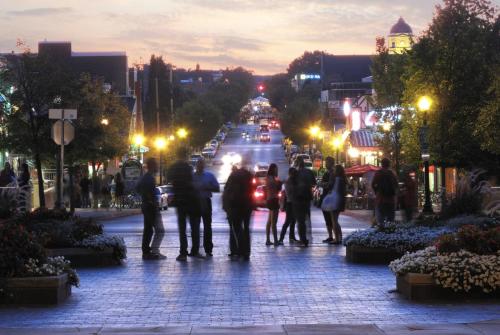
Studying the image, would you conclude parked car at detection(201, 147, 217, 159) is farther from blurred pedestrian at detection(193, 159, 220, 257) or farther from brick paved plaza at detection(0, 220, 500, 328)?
brick paved plaza at detection(0, 220, 500, 328)

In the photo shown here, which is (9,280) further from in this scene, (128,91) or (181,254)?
(128,91)

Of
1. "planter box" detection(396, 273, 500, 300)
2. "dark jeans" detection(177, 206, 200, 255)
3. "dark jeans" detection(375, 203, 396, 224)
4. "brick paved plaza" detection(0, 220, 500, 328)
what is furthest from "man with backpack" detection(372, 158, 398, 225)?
"planter box" detection(396, 273, 500, 300)

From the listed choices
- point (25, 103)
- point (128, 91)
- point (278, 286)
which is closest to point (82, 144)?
point (25, 103)

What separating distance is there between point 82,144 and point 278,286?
2996 cm

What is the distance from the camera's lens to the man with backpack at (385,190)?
19.9 metres

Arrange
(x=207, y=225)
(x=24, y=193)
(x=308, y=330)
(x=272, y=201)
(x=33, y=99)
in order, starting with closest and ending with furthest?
(x=308, y=330)
(x=207, y=225)
(x=272, y=201)
(x=24, y=193)
(x=33, y=99)

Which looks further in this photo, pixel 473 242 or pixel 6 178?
pixel 6 178

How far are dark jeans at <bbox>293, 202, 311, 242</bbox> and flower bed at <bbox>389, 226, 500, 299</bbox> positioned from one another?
25.3ft

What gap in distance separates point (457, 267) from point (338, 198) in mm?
8822

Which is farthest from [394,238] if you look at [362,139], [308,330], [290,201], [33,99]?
[362,139]

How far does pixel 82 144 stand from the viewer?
41781mm

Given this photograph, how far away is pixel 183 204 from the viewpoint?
674 inches

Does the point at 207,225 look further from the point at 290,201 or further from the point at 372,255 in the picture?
the point at 372,255

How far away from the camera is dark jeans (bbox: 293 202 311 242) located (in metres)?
19.7
